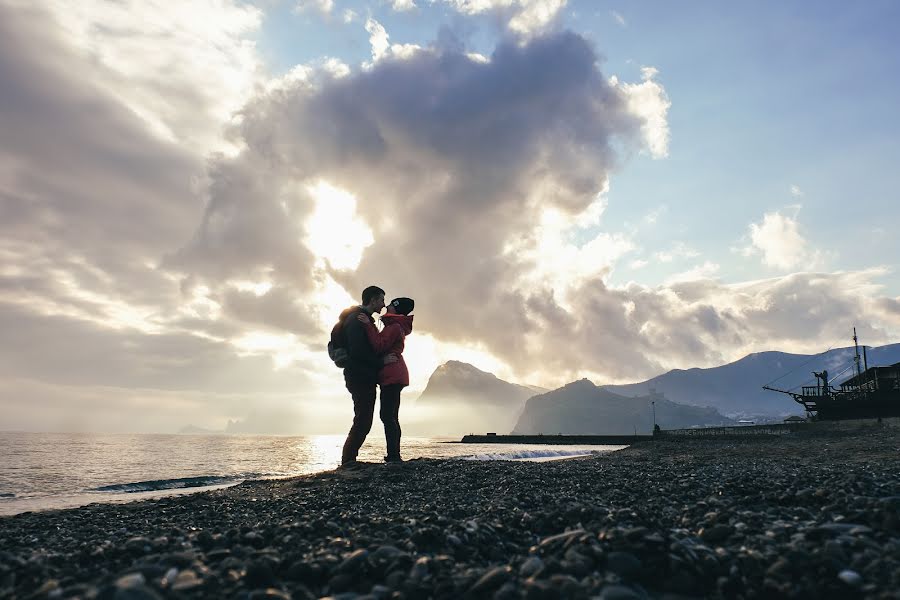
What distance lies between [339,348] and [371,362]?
0.93 m

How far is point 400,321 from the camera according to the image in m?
12.6

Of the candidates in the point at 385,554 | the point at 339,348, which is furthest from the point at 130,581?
the point at 339,348

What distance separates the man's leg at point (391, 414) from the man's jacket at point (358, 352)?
47 centimetres

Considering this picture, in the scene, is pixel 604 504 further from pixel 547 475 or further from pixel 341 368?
pixel 341 368

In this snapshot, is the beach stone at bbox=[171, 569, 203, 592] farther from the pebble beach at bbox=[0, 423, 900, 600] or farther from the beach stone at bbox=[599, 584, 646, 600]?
the beach stone at bbox=[599, 584, 646, 600]

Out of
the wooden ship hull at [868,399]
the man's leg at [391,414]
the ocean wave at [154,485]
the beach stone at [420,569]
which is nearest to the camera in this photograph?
the beach stone at [420,569]

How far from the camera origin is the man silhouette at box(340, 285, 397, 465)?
11.9 meters

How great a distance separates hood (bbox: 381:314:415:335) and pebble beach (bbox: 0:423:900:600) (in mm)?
5855

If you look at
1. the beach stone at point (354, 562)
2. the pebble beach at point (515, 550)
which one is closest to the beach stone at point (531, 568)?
the pebble beach at point (515, 550)

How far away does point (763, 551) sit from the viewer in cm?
348

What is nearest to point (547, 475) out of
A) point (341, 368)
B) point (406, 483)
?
point (406, 483)

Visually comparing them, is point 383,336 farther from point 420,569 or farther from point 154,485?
point 154,485

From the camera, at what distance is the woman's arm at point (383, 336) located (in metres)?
12.0

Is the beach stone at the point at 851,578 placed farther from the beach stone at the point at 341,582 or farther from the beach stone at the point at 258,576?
the beach stone at the point at 258,576
